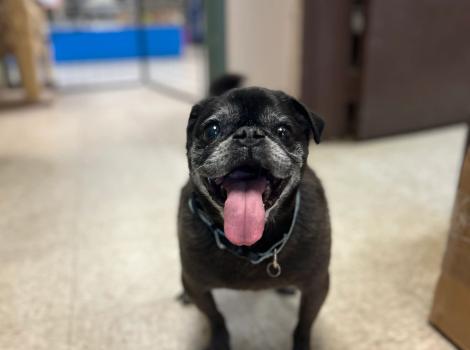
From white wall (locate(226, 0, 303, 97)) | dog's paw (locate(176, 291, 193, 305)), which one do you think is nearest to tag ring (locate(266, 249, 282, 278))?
dog's paw (locate(176, 291, 193, 305))

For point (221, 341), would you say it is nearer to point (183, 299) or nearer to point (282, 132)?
point (183, 299)

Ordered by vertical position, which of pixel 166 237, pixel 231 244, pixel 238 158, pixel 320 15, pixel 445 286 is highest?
pixel 320 15

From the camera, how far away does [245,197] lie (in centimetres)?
72

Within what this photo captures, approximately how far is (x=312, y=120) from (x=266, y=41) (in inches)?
63.3

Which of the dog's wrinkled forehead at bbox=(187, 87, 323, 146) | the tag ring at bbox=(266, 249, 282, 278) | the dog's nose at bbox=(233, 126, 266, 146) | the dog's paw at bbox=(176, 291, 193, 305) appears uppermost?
the dog's wrinkled forehead at bbox=(187, 87, 323, 146)

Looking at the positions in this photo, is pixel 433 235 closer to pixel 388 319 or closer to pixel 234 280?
pixel 388 319

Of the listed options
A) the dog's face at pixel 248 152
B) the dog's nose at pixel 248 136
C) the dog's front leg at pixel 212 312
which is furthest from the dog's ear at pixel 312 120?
the dog's front leg at pixel 212 312

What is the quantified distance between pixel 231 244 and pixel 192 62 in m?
4.18

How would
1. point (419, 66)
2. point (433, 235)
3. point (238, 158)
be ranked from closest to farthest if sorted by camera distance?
point (238, 158) < point (433, 235) < point (419, 66)

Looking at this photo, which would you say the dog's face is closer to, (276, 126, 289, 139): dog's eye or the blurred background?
(276, 126, 289, 139): dog's eye

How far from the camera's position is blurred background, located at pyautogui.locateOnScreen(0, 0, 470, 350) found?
3.45ft

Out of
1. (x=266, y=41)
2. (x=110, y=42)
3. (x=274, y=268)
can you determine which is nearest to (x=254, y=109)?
(x=274, y=268)

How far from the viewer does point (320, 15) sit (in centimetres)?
202

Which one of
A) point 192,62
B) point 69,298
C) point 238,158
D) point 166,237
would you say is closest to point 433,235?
point 166,237
